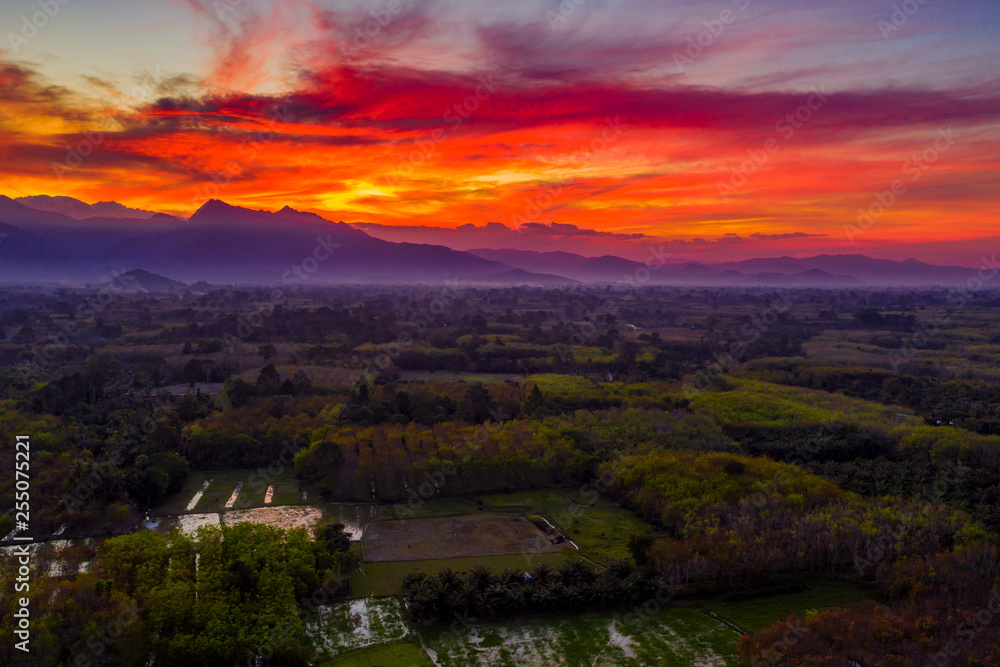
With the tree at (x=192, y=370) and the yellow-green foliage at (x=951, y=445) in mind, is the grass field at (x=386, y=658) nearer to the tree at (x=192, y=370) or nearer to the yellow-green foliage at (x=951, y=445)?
the yellow-green foliage at (x=951, y=445)

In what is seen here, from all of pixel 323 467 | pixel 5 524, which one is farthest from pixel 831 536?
pixel 5 524

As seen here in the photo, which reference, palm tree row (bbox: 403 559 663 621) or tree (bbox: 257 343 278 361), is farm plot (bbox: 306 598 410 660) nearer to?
palm tree row (bbox: 403 559 663 621)

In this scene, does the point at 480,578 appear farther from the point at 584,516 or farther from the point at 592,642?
the point at 584,516

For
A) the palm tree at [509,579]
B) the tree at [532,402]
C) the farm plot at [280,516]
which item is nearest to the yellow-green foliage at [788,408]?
the tree at [532,402]

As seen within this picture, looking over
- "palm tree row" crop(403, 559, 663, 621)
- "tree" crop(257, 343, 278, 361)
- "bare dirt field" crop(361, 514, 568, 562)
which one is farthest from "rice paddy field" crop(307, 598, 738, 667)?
"tree" crop(257, 343, 278, 361)

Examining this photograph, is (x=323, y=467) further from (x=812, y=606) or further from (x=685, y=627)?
(x=812, y=606)

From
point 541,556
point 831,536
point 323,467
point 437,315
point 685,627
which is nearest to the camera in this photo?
point 685,627
